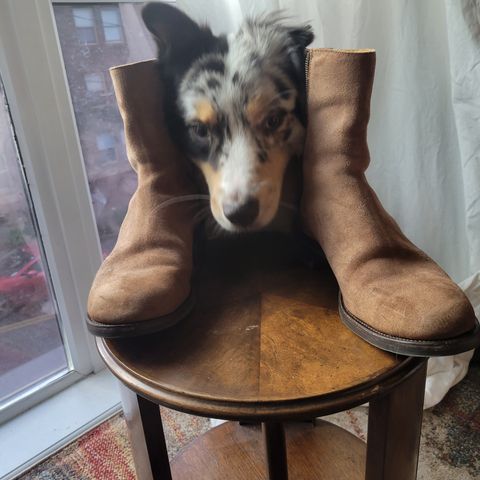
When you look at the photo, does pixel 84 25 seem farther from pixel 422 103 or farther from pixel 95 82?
pixel 422 103

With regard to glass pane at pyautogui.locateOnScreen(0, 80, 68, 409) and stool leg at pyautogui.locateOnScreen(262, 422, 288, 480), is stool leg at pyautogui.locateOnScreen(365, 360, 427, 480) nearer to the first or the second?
stool leg at pyautogui.locateOnScreen(262, 422, 288, 480)

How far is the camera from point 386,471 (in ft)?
1.33

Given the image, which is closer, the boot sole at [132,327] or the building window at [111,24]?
the boot sole at [132,327]

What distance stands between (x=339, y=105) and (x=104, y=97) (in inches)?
23.1

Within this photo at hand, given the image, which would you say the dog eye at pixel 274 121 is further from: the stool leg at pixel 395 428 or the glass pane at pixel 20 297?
the glass pane at pixel 20 297

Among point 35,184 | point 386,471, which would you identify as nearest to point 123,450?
point 35,184

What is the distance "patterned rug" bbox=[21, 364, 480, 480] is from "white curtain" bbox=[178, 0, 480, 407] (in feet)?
0.68

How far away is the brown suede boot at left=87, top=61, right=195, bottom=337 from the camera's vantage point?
1.37 ft

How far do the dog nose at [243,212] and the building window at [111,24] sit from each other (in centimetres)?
54

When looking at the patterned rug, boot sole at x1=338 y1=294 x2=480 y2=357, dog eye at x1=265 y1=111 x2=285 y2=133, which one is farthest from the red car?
boot sole at x1=338 y1=294 x2=480 y2=357

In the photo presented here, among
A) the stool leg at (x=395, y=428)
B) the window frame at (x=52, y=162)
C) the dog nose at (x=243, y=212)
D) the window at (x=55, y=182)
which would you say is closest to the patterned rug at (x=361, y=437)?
the window at (x=55, y=182)

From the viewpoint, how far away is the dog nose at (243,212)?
47 cm

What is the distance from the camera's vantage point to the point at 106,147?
3.14 feet

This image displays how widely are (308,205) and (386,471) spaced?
0.84 feet
